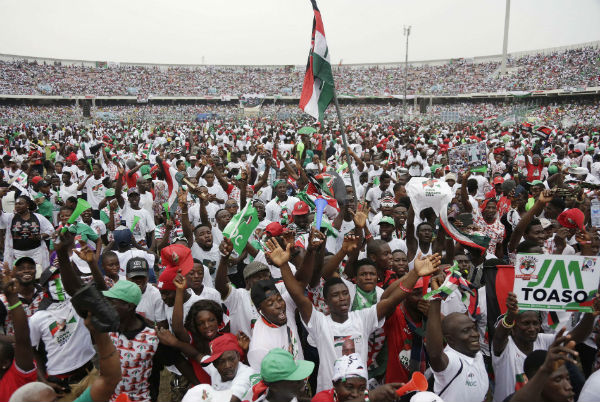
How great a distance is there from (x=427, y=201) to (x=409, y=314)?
1.78 metres

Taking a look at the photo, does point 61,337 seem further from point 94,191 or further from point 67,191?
point 94,191

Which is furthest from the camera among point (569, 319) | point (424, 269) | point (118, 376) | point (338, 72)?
point (338, 72)

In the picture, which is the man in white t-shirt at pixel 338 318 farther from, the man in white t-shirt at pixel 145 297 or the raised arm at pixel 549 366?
the man in white t-shirt at pixel 145 297

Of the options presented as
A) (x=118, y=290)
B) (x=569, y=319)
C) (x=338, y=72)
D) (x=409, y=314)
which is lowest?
(x=569, y=319)

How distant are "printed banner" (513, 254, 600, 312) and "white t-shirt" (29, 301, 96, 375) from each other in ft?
10.7

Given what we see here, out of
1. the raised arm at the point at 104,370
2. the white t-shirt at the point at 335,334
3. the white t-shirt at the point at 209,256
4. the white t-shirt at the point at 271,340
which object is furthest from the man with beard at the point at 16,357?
the white t-shirt at the point at 209,256

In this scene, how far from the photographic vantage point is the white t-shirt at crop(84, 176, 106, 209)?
8.40m

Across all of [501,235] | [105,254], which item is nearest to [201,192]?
[105,254]

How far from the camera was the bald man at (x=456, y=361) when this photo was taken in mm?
2441

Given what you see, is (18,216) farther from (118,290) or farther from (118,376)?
(118,376)

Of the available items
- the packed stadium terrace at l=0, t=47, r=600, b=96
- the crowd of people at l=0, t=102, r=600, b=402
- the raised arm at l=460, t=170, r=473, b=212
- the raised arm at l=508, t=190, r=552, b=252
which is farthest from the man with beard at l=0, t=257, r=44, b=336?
the packed stadium terrace at l=0, t=47, r=600, b=96

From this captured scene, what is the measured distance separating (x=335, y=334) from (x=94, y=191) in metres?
7.35

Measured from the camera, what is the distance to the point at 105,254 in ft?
13.8

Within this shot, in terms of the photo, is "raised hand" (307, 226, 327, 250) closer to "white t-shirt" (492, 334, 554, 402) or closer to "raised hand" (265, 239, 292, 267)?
"raised hand" (265, 239, 292, 267)
